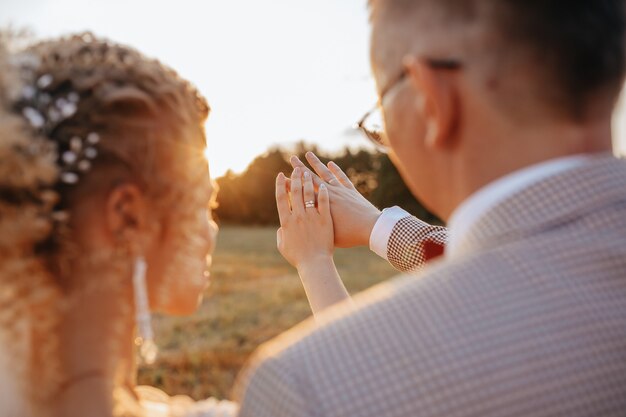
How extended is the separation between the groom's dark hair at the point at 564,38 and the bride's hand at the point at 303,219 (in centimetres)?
147

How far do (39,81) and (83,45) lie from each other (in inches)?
6.1

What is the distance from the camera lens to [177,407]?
5.97 feet

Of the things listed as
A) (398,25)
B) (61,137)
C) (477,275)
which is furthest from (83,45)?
(477,275)

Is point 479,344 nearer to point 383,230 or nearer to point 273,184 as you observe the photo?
point 383,230

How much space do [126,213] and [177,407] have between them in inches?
19.9

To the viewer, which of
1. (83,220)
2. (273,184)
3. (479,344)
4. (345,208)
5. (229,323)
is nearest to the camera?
(479,344)

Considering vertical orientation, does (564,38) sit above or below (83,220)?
above

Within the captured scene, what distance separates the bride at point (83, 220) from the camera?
1573 mm

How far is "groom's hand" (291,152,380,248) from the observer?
303 cm

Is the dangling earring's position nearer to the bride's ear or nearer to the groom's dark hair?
the bride's ear

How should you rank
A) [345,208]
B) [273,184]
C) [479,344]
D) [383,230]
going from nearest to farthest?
[479,344] → [345,208] → [383,230] → [273,184]

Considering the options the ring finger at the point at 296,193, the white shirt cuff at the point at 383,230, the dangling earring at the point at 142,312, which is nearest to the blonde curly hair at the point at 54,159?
the dangling earring at the point at 142,312

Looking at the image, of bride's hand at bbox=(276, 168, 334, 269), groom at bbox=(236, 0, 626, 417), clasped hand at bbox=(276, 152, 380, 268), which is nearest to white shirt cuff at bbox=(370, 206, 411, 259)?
clasped hand at bbox=(276, 152, 380, 268)

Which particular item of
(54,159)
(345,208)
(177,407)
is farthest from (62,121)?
(345,208)
